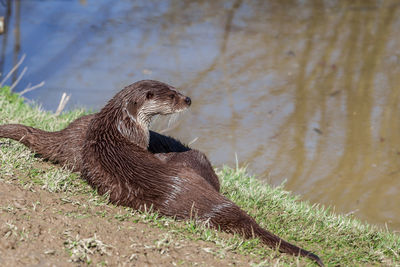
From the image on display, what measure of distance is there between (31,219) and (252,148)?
330 centimetres

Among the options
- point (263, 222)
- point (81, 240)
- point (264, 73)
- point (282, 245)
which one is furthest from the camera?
point (264, 73)

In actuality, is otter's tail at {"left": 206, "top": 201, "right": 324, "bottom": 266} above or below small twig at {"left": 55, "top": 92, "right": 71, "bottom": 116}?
below

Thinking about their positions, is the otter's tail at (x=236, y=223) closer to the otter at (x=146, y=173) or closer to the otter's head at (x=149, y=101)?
the otter at (x=146, y=173)

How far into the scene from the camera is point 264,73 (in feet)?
25.2

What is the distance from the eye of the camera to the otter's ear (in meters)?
3.84

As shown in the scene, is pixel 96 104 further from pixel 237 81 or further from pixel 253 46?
pixel 253 46

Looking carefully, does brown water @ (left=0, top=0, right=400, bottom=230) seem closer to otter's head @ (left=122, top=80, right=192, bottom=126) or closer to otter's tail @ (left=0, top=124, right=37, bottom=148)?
otter's head @ (left=122, top=80, right=192, bottom=126)

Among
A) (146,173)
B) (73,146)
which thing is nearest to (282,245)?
(146,173)

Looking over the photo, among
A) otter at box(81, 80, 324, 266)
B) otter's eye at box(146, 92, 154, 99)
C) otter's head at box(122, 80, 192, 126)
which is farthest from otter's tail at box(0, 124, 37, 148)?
otter's eye at box(146, 92, 154, 99)

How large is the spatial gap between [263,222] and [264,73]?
12.9 ft

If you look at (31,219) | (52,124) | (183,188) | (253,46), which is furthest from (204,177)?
(253,46)

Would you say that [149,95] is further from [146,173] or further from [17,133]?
[17,133]

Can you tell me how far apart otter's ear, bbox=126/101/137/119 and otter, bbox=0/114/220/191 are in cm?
39

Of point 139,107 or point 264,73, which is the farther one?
point 264,73
